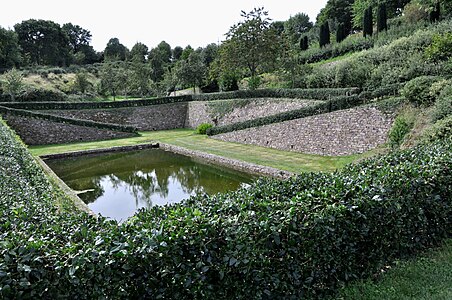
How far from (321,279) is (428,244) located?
2.09 m

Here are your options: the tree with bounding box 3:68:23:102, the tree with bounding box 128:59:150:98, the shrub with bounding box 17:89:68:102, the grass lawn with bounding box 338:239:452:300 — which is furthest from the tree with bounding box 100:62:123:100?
the grass lawn with bounding box 338:239:452:300

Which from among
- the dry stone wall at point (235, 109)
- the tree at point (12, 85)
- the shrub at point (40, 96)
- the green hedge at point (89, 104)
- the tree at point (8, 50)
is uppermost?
the tree at point (8, 50)

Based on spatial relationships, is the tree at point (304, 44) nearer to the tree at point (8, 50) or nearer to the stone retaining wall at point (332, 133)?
the stone retaining wall at point (332, 133)

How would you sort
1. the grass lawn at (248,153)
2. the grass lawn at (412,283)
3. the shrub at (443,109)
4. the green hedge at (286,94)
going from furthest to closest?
1. the green hedge at (286,94)
2. the grass lawn at (248,153)
3. the shrub at (443,109)
4. the grass lawn at (412,283)

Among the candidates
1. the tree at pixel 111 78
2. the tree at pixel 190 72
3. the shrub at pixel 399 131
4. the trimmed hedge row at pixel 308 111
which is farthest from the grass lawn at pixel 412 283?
the tree at pixel 111 78

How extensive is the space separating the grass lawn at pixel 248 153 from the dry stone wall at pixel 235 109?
9.01 ft

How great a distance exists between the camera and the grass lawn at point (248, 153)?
1415 centimetres

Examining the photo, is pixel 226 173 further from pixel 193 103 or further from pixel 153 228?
pixel 193 103

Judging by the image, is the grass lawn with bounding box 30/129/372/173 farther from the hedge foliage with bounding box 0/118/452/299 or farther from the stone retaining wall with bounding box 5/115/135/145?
the hedge foliage with bounding box 0/118/452/299

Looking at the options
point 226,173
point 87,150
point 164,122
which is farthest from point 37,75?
point 226,173

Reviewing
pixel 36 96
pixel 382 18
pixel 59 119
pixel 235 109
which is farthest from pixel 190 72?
pixel 382 18

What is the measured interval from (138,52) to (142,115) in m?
21.9

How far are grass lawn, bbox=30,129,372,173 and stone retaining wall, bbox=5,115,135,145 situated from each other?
4.71ft

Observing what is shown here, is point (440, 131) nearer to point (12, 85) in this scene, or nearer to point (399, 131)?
point (399, 131)
